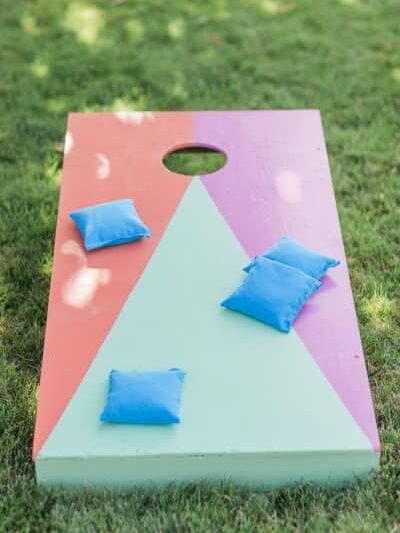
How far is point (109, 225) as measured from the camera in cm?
368

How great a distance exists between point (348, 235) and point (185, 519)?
192 centimetres

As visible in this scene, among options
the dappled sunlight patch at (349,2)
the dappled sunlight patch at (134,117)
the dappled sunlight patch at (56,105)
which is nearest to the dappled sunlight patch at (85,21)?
the dappled sunlight patch at (56,105)

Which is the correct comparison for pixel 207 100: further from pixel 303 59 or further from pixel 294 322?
pixel 294 322

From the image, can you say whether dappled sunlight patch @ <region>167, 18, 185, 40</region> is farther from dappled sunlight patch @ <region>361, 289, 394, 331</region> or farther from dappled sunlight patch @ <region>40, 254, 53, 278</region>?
dappled sunlight patch @ <region>361, 289, 394, 331</region>

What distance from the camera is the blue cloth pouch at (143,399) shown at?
3.02m

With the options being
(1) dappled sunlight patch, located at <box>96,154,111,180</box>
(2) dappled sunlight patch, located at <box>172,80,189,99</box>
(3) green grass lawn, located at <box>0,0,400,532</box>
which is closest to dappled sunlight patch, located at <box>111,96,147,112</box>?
(3) green grass lawn, located at <box>0,0,400,532</box>

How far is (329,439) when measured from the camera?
3002 mm

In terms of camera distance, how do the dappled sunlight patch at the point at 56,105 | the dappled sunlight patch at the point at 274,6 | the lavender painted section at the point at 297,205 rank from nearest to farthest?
1. the lavender painted section at the point at 297,205
2. the dappled sunlight patch at the point at 56,105
3. the dappled sunlight patch at the point at 274,6

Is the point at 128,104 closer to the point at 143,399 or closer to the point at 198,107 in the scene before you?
the point at 198,107

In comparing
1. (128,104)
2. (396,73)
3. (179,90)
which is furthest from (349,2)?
(128,104)

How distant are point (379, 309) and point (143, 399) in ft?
4.41

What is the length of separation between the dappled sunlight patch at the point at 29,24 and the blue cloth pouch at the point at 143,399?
3586 millimetres

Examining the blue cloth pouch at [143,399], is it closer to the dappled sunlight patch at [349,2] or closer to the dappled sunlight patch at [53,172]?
the dappled sunlight patch at [53,172]

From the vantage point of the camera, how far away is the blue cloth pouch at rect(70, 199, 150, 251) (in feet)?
12.0
